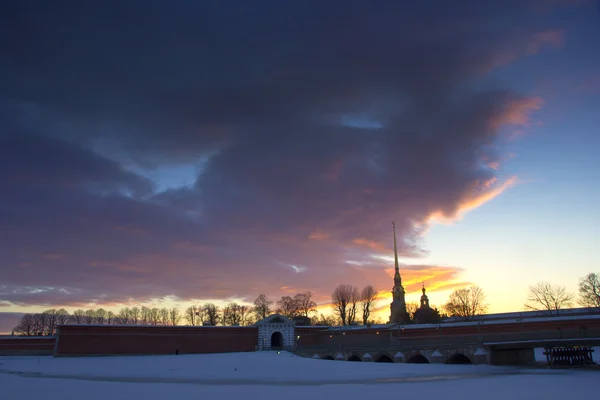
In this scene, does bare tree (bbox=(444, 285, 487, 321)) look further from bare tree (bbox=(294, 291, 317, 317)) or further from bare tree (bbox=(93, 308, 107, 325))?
bare tree (bbox=(93, 308, 107, 325))

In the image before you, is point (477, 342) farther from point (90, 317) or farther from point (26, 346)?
point (90, 317)

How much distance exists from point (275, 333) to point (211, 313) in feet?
169

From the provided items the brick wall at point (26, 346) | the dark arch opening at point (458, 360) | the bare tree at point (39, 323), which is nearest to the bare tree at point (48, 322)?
the bare tree at point (39, 323)

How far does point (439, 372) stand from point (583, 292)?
204 feet

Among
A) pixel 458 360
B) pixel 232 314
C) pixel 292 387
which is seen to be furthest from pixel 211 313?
pixel 292 387

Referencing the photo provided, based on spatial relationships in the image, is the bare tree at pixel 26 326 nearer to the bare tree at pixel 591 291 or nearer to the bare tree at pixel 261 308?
the bare tree at pixel 261 308

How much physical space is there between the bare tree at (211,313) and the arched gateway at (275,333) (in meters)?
49.6

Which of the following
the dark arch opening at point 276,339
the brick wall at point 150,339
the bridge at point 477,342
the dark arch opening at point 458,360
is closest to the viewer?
the bridge at point 477,342

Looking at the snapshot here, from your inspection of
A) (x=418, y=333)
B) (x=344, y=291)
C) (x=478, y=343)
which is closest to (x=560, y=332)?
(x=478, y=343)

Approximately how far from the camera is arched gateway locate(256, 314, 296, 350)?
84.2 metres

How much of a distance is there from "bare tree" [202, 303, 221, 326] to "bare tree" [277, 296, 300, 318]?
18679 mm

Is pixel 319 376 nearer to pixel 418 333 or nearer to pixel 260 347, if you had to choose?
pixel 418 333

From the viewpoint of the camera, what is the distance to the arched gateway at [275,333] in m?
84.2

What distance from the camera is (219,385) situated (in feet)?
97.1
